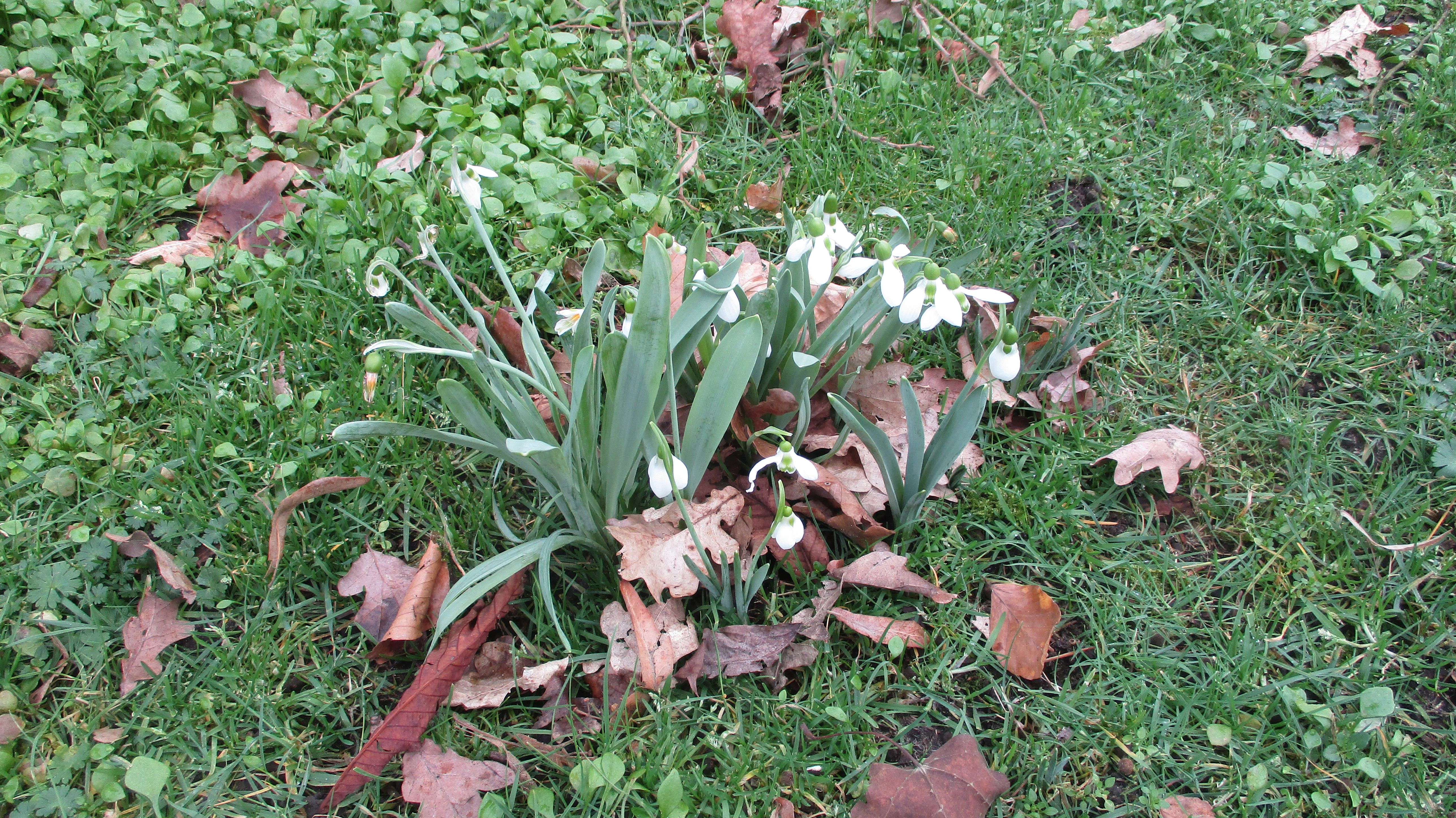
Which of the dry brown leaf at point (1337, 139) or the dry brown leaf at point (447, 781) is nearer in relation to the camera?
the dry brown leaf at point (447, 781)

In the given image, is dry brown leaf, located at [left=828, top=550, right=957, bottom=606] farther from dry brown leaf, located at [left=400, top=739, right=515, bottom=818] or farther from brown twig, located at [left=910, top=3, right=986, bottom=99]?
brown twig, located at [left=910, top=3, right=986, bottom=99]

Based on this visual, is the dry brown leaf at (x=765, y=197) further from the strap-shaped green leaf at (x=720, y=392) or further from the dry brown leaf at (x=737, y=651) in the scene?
the dry brown leaf at (x=737, y=651)

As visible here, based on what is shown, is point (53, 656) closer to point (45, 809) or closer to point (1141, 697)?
point (45, 809)

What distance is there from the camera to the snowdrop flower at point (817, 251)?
155 centimetres

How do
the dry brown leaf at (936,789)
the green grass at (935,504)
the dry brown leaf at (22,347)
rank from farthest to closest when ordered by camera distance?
the dry brown leaf at (22,347) < the green grass at (935,504) < the dry brown leaf at (936,789)

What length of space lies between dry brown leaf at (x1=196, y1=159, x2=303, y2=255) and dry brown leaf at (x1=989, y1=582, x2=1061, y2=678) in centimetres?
187

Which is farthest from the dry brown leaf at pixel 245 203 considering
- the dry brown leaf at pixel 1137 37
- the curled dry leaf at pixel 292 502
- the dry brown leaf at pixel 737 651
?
the dry brown leaf at pixel 1137 37

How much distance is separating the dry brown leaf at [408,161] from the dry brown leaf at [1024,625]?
1.73m

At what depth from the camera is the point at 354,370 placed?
2053 millimetres

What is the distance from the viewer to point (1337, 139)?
2678mm

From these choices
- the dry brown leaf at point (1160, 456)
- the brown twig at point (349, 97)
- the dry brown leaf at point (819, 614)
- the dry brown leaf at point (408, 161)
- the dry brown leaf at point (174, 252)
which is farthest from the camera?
the brown twig at point (349, 97)

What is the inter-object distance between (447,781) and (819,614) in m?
0.67

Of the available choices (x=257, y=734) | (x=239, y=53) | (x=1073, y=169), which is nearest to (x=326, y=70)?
(x=239, y=53)

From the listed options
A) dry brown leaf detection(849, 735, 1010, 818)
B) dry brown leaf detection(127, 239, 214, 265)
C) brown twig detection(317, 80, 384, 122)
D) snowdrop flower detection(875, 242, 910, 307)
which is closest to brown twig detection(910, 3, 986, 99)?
snowdrop flower detection(875, 242, 910, 307)
